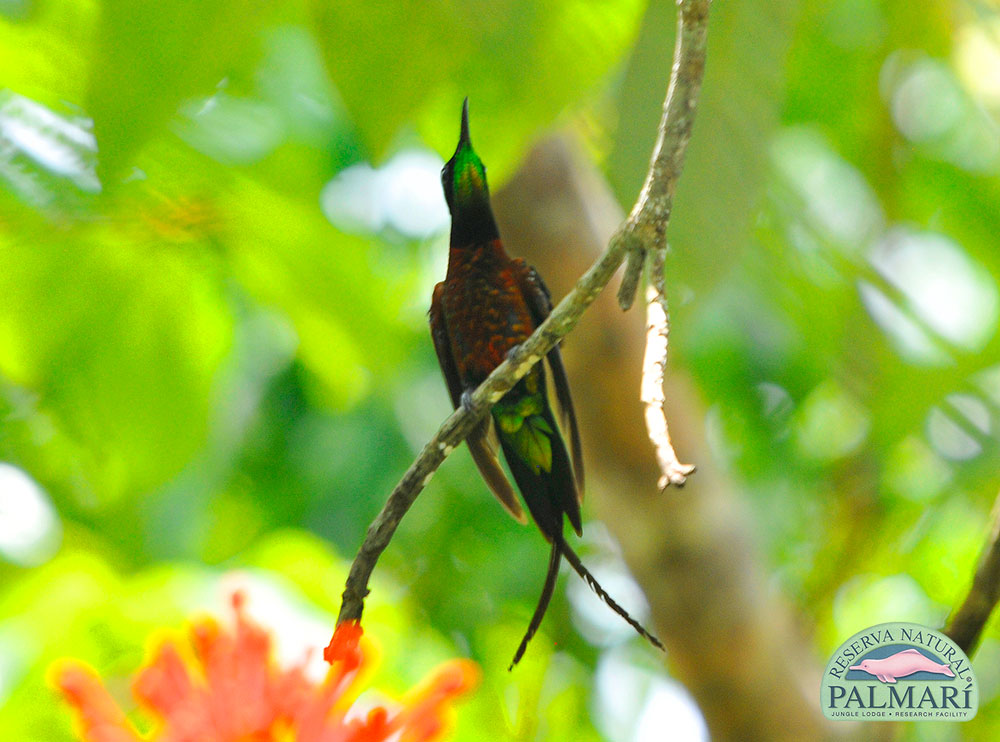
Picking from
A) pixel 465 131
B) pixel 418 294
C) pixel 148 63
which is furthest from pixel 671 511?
pixel 148 63

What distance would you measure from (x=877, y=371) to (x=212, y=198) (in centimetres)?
113

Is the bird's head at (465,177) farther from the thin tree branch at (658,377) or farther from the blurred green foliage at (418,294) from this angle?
the thin tree branch at (658,377)

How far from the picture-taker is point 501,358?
0.95 metres

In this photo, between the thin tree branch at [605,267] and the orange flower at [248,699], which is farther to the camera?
the orange flower at [248,699]

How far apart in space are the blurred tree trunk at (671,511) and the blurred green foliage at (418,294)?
0.41 ft

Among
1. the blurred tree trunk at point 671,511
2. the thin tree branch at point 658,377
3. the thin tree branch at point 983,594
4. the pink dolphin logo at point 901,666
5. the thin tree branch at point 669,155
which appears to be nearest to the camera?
the thin tree branch at point 658,377

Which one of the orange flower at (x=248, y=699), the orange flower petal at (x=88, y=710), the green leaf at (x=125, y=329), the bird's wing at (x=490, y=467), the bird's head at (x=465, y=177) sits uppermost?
the green leaf at (x=125, y=329)

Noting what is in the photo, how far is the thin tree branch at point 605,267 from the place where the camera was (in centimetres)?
58

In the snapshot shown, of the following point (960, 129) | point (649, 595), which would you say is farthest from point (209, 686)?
point (960, 129)

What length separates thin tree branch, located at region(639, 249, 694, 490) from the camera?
468 millimetres

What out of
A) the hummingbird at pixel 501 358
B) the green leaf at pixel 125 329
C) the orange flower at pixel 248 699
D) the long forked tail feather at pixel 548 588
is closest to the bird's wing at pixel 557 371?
the hummingbird at pixel 501 358

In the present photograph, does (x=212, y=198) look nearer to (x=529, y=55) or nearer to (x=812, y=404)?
(x=529, y=55)

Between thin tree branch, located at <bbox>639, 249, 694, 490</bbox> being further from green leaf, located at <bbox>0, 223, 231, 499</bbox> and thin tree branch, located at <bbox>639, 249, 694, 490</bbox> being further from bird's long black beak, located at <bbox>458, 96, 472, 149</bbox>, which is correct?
green leaf, located at <bbox>0, 223, 231, 499</bbox>

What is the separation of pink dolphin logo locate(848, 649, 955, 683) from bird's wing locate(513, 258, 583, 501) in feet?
1.00
